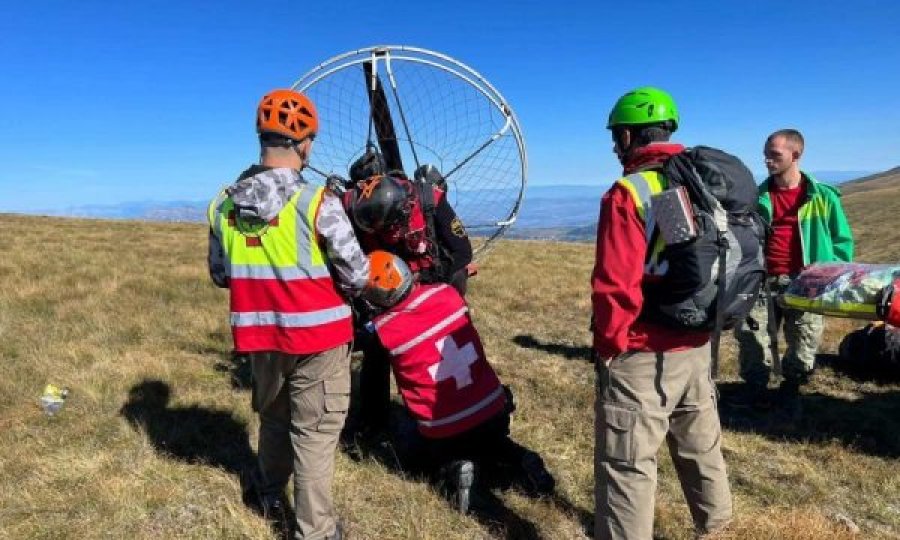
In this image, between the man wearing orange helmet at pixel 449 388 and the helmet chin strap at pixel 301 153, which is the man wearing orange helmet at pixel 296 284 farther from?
the man wearing orange helmet at pixel 449 388

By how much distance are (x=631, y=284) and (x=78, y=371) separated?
6723 mm

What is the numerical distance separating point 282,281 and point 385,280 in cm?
70

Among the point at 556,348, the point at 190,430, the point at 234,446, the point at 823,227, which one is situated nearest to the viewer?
the point at 234,446

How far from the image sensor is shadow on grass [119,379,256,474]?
533 cm

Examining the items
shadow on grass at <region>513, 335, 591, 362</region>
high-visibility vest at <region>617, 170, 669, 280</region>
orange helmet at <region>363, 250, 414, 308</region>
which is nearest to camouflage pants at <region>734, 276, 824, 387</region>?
shadow on grass at <region>513, 335, 591, 362</region>

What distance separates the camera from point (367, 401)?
5914mm

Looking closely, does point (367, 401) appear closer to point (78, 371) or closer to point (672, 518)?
point (672, 518)

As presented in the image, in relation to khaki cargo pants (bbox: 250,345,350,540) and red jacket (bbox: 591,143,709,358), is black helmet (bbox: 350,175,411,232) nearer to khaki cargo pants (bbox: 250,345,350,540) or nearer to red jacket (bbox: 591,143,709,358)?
khaki cargo pants (bbox: 250,345,350,540)

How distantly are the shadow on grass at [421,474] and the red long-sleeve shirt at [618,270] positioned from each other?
1.82m

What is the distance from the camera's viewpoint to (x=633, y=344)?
10.9 ft

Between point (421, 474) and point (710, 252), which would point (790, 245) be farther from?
point (421, 474)

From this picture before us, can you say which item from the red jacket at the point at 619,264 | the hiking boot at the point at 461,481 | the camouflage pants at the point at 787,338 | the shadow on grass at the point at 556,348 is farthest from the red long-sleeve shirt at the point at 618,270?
the shadow on grass at the point at 556,348

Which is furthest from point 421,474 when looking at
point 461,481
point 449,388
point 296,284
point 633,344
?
point 633,344

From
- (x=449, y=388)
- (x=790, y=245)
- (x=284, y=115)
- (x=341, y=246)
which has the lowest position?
(x=449, y=388)
